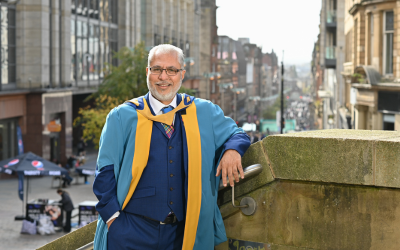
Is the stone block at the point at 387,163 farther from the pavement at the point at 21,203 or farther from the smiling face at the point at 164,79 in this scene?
the pavement at the point at 21,203

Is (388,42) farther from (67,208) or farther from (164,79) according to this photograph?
(164,79)

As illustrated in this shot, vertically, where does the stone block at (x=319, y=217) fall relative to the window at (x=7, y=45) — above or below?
below

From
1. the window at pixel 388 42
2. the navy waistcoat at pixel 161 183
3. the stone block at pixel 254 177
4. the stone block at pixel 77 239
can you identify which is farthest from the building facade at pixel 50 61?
the navy waistcoat at pixel 161 183

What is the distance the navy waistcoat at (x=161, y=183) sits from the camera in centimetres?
386

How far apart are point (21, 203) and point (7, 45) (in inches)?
461

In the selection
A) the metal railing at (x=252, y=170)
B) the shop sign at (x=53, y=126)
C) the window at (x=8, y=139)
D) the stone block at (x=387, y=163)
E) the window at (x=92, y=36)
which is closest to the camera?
the stone block at (x=387, y=163)

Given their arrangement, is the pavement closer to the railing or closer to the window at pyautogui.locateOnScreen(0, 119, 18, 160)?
the window at pyautogui.locateOnScreen(0, 119, 18, 160)

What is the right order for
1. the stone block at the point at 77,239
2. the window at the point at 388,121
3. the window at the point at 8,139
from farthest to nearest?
the window at the point at 8,139, the window at the point at 388,121, the stone block at the point at 77,239

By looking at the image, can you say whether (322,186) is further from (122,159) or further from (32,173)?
(32,173)

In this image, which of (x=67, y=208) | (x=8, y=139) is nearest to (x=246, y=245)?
(x=67, y=208)

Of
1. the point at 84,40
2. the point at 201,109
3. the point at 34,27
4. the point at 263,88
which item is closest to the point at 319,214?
the point at 201,109

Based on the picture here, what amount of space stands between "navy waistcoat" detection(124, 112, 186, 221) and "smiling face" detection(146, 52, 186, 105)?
0.82 feet

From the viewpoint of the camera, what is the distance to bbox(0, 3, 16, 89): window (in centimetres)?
3008

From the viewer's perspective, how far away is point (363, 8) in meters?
27.2
